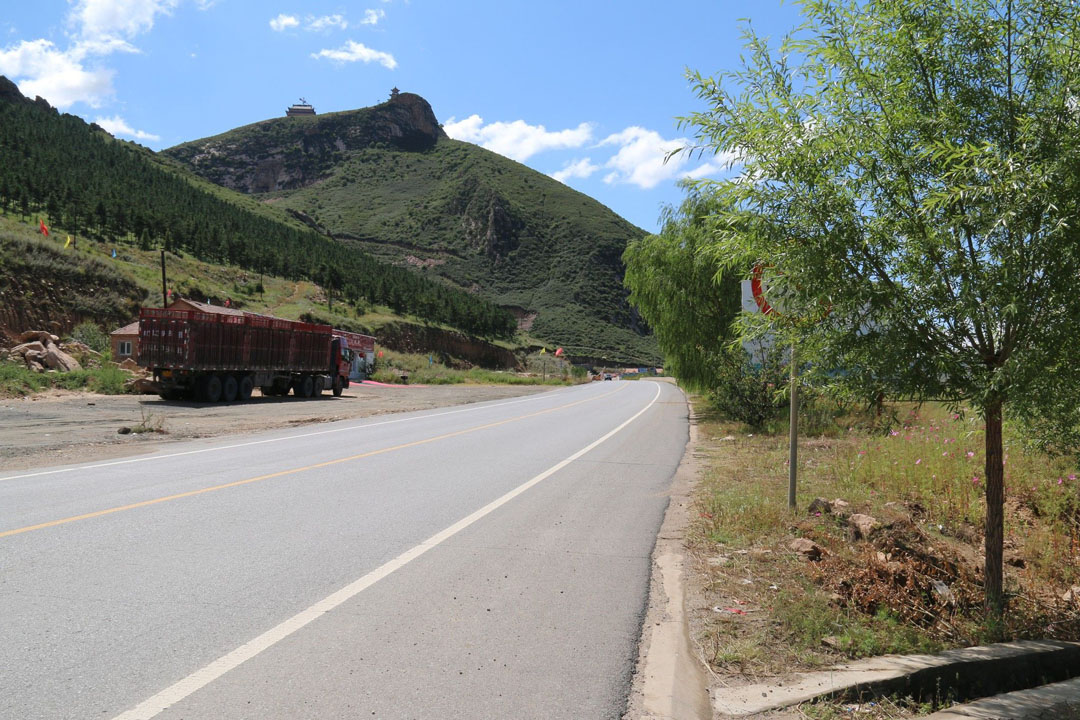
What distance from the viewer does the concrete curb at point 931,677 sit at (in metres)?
3.60

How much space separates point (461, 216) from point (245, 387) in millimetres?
116158

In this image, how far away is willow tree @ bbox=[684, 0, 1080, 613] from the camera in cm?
412

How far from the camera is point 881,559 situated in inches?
217

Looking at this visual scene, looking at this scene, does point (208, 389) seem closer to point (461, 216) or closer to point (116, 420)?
point (116, 420)

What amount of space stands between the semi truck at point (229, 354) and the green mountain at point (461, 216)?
273 feet

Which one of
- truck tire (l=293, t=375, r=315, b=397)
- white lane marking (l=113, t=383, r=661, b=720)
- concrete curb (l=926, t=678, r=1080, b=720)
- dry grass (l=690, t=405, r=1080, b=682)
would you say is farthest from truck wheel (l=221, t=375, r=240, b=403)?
concrete curb (l=926, t=678, r=1080, b=720)

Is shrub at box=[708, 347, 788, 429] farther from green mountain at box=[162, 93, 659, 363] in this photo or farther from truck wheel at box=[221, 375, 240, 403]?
green mountain at box=[162, 93, 659, 363]

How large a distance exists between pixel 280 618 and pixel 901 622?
13.3 ft

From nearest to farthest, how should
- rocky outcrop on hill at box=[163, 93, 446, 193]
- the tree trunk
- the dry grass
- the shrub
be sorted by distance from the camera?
the dry grass
the tree trunk
the shrub
rocky outcrop on hill at box=[163, 93, 446, 193]

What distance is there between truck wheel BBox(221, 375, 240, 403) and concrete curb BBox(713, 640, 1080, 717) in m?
28.9

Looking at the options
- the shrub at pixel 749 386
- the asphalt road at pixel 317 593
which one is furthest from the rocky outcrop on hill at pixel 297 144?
the asphalt road at pixel 317 593

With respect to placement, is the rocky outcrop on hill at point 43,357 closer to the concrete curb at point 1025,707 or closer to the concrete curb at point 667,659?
the concrete curb at point 667,659

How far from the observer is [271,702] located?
3318mm

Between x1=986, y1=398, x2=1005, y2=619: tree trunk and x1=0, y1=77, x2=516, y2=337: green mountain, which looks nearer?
x1=986, y1=398, x2=1005, y2=619: tree trunk
